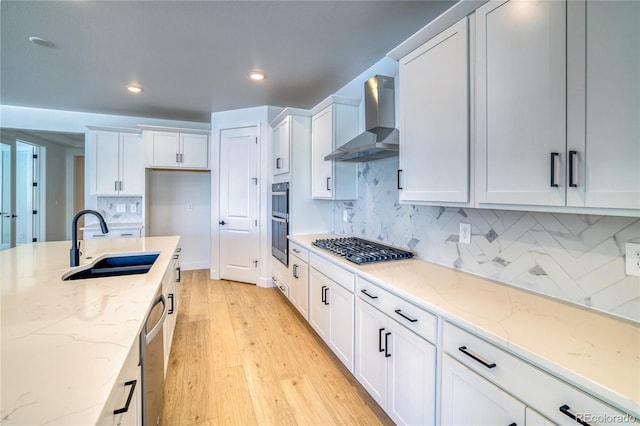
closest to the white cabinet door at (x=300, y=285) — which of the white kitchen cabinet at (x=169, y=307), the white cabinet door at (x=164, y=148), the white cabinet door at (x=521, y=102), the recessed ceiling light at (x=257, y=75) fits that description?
the white kitchen cabinet at (x=169, y=307)

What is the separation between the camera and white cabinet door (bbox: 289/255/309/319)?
2.74m

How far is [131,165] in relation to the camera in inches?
173

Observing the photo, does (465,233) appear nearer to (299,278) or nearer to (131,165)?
(299,278)

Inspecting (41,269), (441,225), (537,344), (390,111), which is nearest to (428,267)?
(441,225)

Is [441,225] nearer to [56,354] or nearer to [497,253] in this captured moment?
[497,253]

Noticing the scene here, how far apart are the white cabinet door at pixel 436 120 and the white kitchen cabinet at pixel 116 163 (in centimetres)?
420

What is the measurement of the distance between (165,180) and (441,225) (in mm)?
4634

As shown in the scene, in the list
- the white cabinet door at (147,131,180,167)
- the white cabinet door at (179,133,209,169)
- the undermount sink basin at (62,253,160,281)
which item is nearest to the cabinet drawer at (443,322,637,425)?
the undermount sink basin at (62,253,160,281)

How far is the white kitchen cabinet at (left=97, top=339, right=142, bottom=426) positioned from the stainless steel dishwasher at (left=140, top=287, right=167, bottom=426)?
6 cm

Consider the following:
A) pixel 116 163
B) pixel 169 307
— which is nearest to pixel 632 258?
pixel 169 307

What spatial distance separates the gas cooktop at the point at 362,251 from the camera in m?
1.98

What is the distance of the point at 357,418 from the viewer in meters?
1.73

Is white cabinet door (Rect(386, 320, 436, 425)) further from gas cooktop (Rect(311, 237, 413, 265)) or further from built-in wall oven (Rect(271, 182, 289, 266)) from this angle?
built-in wall oven (Rect(271, 182, 289, 266))

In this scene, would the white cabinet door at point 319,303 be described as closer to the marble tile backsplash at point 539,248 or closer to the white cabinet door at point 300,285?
the white cabinet door at point 300,285
